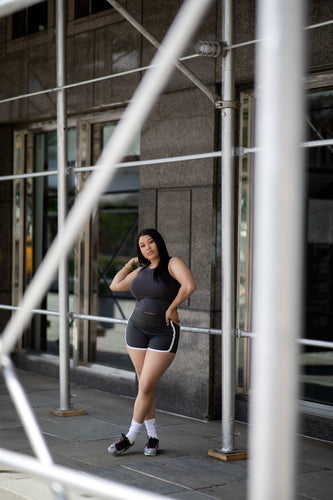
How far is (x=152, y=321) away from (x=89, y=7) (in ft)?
15.1

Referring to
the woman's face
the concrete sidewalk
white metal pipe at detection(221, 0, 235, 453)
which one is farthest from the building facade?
the woman's face

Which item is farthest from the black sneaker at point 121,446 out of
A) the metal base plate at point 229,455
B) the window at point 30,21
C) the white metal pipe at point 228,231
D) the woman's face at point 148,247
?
the window at point 30,21

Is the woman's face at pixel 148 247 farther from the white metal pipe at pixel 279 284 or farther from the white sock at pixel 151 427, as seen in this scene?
the white metal pipe at pixel 279 284

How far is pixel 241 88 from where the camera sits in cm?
729

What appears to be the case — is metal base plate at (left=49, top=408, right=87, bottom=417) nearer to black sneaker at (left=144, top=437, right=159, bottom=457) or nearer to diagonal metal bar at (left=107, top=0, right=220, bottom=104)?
black sneaker at (left=144, top=437, right=159, bottom=457)

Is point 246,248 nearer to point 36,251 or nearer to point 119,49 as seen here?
point 119,49

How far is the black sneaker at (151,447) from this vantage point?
19.5 feet

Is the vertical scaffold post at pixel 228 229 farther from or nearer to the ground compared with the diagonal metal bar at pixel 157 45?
nearer to the ground

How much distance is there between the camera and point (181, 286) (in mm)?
5855

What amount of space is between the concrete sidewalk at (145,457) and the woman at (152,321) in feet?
0.88

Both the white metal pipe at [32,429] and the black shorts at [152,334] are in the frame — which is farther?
the black shorts at [152,334]

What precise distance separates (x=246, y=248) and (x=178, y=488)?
285 centimetres

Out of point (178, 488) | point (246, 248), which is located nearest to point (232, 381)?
point (178, 488)

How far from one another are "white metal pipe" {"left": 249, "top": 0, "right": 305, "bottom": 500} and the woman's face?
3.93m
